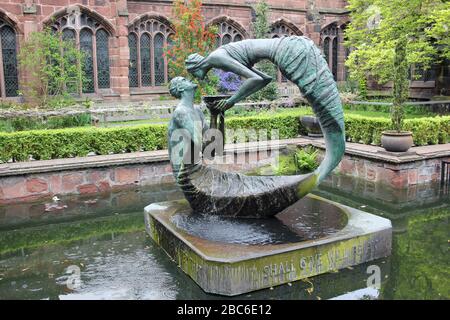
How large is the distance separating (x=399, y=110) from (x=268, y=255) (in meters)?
6.40

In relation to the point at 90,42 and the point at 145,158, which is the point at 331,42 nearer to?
the point at 90,42

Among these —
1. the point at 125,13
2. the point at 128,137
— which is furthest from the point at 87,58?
the point at 128,137

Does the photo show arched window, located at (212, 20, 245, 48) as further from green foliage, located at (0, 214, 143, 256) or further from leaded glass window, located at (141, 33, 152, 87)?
green foliage, located at (0, 214, 143, 256)

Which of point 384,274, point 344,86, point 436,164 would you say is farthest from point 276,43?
point 344,86

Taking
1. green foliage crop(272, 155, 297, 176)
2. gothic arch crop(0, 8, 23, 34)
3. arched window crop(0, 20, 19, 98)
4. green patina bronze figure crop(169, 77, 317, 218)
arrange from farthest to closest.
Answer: arched window crop(0, 20, 19, 98) < gothic arch crop(0, 8, 23, 34) < green foliage crop(272, 155, 297, 176) < green patina bronze figure crop(169, 77, 317, 218)

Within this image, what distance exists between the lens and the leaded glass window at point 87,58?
715 inches

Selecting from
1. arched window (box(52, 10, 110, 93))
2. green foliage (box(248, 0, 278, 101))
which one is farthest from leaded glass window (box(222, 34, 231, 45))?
arched window (box(52, 10, 110, 93))

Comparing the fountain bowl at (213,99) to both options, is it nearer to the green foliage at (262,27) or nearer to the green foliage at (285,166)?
the green foliage at (285,166)

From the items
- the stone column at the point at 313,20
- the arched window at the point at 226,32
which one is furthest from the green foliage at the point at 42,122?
the stone column at the point at 313,20

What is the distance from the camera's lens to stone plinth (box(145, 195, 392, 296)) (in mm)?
4594

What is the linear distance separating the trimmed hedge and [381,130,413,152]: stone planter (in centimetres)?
103

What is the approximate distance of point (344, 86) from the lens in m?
24.4

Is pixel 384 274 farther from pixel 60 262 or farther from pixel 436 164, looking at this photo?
pixel 436 164

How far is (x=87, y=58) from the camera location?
18.4m
